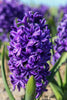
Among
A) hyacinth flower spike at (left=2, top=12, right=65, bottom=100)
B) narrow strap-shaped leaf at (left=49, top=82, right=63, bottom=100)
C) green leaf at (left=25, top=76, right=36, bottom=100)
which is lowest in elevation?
narrow strap-shaped leaf at (left=49, top=82, right=63, bottom=100)

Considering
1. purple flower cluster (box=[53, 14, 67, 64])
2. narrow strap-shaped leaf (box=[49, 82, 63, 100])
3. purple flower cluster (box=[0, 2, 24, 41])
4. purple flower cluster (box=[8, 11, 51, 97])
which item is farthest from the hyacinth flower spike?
purple flower cluster (box=[0, 2, 24, 41])

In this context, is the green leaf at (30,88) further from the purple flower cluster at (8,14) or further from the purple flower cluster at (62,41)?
the purple flower cluster at (8,14)

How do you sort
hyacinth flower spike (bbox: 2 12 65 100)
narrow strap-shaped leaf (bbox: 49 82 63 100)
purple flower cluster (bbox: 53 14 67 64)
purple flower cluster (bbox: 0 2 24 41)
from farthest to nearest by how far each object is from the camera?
1. purple flower cluster (bbox: 0 2 24 41)
2. purple flower cluster (bbox: 53 14 67 64)
3. narrow strap-shaped leaf (bbox: 49 82 63 100)
4. hyacinth flower spike (bbox: 2 12 65 100)

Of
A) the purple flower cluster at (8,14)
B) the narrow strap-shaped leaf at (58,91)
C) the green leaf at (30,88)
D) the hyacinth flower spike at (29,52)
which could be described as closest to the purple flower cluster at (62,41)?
the narrow strap-shaped leaf at (58,91)

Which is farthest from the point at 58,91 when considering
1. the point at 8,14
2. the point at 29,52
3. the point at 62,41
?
the point at 8,14

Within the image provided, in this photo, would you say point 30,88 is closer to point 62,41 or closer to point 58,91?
point 58,91

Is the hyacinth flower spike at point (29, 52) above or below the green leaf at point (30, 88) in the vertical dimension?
above

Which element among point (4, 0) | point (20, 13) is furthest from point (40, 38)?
point (4, 0)

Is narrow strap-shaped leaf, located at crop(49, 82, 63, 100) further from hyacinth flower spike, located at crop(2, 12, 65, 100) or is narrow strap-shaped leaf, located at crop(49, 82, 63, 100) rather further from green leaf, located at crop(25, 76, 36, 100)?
green leaf, located at crop(25, 76, 36, 100)
